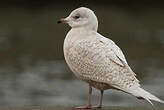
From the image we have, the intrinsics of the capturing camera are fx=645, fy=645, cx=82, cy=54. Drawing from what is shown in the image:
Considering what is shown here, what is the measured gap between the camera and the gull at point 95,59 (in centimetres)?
436

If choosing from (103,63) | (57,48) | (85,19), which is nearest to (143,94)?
(103,63)

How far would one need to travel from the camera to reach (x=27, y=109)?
16.3ft

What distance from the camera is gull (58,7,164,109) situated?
436cm

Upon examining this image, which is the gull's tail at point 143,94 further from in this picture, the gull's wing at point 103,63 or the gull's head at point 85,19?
the gull's head at point 85,19

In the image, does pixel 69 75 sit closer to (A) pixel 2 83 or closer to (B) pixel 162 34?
(A) pixel 2 83

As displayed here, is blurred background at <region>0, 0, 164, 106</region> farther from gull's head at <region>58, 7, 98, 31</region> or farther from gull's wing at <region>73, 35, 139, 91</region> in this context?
gull's wing at <region>73, 35, 139, 91</region>

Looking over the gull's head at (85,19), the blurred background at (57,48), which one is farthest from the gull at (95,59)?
the blurred background at (57,48)

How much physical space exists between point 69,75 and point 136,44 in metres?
2.60

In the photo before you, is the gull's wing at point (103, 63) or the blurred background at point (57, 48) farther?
the blurred background at point (57, 48)

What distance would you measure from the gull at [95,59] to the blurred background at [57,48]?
470 centimetres

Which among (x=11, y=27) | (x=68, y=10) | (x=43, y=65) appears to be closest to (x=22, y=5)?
(x=68, y=10)

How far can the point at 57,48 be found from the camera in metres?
13.1

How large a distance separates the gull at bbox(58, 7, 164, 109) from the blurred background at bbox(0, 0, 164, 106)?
4696 mm

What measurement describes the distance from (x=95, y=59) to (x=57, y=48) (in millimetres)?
8686
